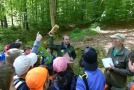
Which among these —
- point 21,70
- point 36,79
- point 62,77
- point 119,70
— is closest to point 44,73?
point 36,79

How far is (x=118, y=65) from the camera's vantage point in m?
4.03

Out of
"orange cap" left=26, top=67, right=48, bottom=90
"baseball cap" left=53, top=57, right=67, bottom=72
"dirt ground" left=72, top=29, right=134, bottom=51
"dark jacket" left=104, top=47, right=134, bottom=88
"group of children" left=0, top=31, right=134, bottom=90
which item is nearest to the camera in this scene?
"group of children" left=0, top=31, right=134, bottom=90

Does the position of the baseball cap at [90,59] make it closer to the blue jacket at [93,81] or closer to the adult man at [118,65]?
the blue jacket at [93,81]

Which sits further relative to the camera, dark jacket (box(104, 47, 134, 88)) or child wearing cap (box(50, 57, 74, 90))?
dark jacket (box(104, 47, 134, 88))

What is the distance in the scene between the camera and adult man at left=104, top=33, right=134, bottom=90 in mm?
3973

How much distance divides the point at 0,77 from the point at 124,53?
8.37 feet

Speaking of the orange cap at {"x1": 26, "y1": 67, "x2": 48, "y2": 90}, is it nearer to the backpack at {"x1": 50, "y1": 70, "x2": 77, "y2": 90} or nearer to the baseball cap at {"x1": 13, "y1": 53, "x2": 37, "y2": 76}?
the baseball cap at {"x1": 13, "y1": 53, "x2": 37, "y2": 76}

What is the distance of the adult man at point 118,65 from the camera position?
3973 millimetres

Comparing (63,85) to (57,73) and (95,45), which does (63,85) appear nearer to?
(57,73)

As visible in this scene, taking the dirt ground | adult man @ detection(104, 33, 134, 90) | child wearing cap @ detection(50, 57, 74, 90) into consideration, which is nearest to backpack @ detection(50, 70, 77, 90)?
child wearing cap @ detection(50, 57, 74, 90)

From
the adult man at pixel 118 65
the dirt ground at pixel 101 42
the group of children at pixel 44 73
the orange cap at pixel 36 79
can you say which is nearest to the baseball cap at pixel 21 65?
the group of children at pixel 44 73

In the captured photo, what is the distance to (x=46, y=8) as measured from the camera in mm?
18156

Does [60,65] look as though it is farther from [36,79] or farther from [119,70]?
[119,70]

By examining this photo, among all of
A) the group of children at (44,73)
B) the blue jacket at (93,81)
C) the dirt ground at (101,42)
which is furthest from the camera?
the dirt ground at (101,42)
